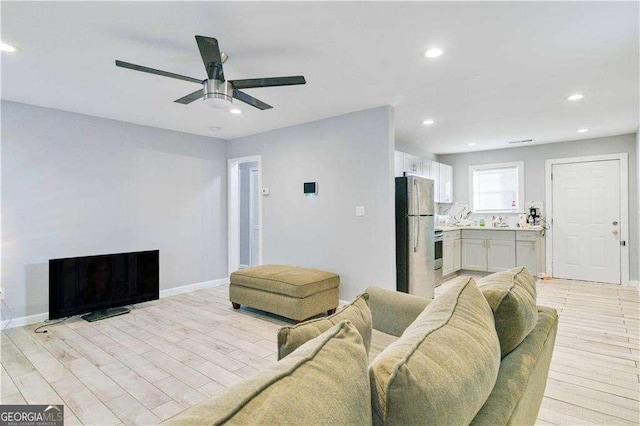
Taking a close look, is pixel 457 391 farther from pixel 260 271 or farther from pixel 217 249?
pixel 217 249

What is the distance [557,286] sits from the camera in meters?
5.37

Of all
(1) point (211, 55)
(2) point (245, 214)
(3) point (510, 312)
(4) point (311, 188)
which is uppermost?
(1) point (211, 55)

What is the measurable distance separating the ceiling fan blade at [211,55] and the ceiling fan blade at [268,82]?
14 centimetres

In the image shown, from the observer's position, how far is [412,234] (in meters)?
4.23

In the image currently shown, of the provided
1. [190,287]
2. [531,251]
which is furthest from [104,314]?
[531,251]

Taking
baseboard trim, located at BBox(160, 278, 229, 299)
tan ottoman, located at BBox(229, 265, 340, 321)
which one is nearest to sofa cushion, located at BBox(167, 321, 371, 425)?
tan ottoman, located at BBox(229, 265, 340, 321)

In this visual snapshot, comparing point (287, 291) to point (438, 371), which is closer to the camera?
point (438, 371)

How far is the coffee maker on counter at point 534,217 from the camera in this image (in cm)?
612

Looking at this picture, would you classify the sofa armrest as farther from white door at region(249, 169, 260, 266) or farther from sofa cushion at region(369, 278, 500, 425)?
white door at region(249, 169, 260, 266)

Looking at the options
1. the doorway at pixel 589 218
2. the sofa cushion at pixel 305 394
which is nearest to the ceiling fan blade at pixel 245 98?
the sofa cushion at pixel 305 394

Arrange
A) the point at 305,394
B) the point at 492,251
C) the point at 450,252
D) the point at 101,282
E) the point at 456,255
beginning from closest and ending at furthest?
the point at 305,394
the point at 101,282
the point at 450,252
the point at 492,251
the point at 456,255

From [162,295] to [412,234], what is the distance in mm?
3596

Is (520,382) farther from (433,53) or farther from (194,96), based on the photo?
(194,96)

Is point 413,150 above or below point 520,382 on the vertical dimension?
above
